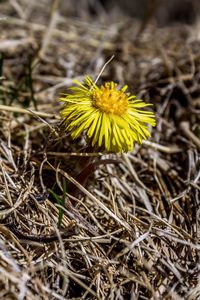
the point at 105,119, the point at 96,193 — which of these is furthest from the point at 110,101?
the point at 96,193

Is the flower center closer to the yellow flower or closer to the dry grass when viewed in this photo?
the yellow flower

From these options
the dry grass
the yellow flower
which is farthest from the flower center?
the dry grass

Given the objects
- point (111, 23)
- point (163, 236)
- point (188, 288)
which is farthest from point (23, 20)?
point (188, 288)

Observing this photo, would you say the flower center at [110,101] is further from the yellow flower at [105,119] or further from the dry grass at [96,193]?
the dry grass at [96,193]

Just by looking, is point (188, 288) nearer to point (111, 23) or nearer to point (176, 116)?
point (176, 116)

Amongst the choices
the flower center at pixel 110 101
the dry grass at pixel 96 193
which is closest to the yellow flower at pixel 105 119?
the flower center at pixel 110 101

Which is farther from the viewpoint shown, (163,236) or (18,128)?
(18,128)
